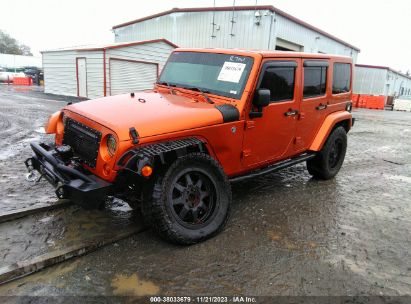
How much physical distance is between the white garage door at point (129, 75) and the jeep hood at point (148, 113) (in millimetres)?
13962

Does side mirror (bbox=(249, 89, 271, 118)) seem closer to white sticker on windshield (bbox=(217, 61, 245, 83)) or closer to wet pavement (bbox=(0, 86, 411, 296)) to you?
white sticker on windshield (bbox=(217, 61, 245, 83))

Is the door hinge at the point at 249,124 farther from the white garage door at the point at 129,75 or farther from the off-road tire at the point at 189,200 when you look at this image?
the white garage door at the point at 129,75

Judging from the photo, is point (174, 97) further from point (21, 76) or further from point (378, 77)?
point (378, 77)

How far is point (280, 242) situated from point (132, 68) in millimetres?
15970

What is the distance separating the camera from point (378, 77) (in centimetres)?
3609

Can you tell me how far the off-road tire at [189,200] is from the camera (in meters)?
3.18

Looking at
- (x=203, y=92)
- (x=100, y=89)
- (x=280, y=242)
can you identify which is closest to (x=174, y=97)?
(x=203, y=92)

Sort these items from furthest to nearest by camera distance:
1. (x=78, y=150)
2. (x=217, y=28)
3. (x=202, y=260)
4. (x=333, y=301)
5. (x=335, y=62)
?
(x=217, y=28) → (x=335, y=62) → (x=78, y=150) → (x=202, y=260) → (x=333, y=301)

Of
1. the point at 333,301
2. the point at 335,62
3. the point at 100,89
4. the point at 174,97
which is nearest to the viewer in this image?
Result: the point at 333,301

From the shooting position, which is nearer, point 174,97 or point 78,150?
point 78,150

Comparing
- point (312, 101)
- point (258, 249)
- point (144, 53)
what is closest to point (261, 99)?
point (312, 101)

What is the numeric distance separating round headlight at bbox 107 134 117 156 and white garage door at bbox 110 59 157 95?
1482 cm

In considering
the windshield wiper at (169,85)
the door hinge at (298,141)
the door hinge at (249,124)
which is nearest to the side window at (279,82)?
the door hinge at (249,124)

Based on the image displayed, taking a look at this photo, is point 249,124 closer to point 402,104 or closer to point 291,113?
point 291,113
